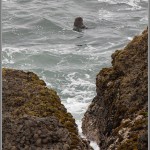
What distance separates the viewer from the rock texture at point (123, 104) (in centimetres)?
1080

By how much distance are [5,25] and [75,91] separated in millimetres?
18893

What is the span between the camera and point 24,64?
1367 inches

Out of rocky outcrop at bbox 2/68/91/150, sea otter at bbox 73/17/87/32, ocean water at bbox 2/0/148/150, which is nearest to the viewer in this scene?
rocky outcrop at bbox 2/68/91/150

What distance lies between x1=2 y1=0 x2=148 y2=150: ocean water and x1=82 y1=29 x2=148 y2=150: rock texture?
8171 millimetres

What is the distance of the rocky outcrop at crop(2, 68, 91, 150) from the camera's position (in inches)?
394

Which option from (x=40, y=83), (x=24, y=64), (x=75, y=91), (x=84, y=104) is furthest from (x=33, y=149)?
(x=24, y=64)

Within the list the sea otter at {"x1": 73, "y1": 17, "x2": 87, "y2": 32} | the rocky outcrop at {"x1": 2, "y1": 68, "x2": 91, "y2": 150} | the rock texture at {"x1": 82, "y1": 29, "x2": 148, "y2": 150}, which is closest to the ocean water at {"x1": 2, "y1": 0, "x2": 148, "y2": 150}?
the sea otter at {"x1": 73, "y1": 17, "x2": 87, "y2": 32}

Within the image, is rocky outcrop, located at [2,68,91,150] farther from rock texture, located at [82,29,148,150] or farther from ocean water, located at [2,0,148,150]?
ocean water, located at [2,0,148,150]

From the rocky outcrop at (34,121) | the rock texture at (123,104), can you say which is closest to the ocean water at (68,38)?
the rock texture at (123,104)

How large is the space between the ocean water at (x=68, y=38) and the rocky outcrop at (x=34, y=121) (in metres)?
10.9

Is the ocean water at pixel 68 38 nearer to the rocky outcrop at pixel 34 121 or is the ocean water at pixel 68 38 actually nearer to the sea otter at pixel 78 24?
the sea otter at pixel 78 24

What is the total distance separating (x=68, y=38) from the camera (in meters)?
42.6

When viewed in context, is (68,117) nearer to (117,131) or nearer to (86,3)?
(117,131)

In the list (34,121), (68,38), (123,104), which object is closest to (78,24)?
(68,38)
